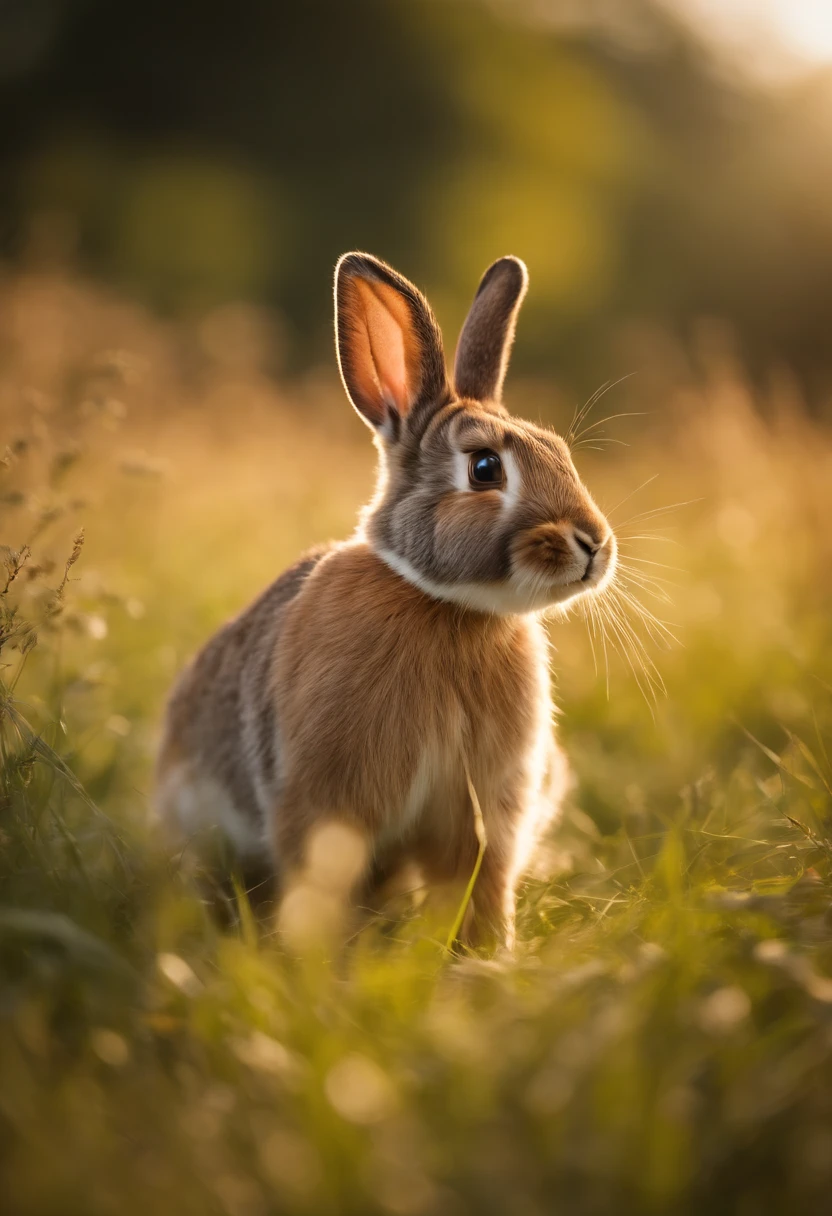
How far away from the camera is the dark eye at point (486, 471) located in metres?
2.59

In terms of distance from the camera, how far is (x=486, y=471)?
2.60 meters

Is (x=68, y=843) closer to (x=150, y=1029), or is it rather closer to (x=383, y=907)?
(x=150, y=1029)

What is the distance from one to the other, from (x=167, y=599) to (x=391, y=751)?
8.17 feet

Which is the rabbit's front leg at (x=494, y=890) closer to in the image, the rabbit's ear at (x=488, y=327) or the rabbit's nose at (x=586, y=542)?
the rabbit's nose at (x=586, y=542)

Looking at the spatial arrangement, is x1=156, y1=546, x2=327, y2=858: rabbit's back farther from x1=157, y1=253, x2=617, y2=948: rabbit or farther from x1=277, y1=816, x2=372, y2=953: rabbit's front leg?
x1=277, y1=816, x2=372, y2=953: rabbit's front leg

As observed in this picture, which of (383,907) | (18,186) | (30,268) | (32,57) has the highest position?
(32,57)

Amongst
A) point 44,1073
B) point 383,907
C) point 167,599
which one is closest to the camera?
point 44,1073

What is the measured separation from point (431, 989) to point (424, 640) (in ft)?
3.07

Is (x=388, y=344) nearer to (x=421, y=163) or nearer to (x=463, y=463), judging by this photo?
(x=463, y=463)

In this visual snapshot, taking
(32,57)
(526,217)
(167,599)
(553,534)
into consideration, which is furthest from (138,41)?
(553,534)

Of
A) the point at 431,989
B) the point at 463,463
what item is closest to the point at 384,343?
the point at 463,463

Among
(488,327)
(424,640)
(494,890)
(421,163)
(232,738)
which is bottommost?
(494,890)

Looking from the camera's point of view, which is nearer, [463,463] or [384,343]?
[463,463]

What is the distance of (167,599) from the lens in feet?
15.5
